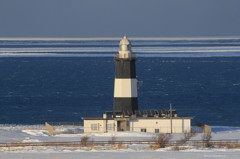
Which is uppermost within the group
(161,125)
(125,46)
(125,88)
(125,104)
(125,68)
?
(125,46)

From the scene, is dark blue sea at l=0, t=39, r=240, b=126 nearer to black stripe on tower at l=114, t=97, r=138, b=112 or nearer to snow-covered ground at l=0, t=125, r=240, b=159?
black stripe on tower at l=114, t=97, r=138, b=112

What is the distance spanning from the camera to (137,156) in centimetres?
2673

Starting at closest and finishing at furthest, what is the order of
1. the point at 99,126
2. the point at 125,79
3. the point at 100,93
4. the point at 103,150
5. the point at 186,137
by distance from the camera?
the point at 103,150 → the point at 186,137 → the point at 125,79 → the point at 99,126 → the point at 100,93

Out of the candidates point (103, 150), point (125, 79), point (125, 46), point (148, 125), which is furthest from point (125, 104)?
point (103, 150)

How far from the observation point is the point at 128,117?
35.1 metres

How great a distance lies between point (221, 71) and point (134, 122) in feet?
166

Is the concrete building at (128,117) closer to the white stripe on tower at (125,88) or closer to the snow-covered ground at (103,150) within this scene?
the white stripe on tower at (125,88)

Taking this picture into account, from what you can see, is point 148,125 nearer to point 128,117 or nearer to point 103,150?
point 128,117

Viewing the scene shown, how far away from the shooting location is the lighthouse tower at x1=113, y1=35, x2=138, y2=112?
114 ft

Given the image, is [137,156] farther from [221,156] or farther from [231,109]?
[231,109]

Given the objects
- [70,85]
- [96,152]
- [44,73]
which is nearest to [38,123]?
[96,152]

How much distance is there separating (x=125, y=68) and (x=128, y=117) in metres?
1.73

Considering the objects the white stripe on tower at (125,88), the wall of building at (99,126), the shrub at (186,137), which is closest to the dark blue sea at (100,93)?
the wall of building at (99,126)

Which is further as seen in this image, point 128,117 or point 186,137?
point 128,117
